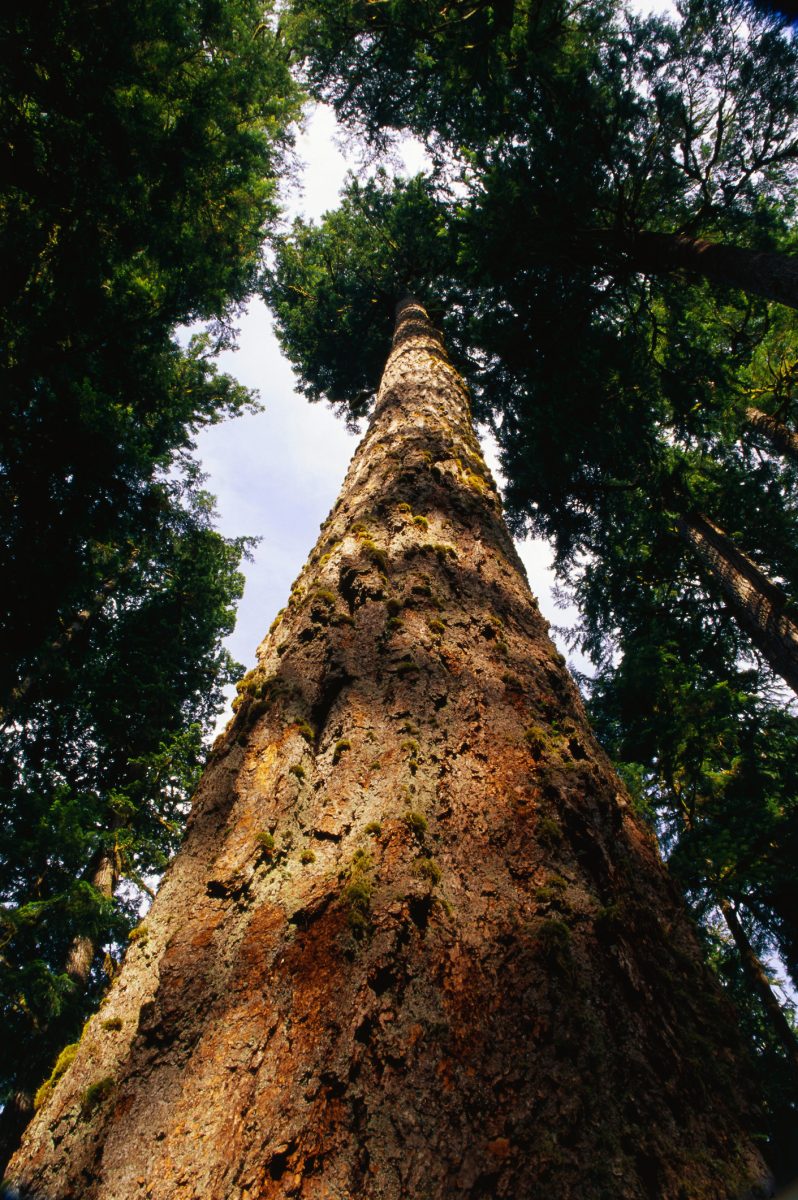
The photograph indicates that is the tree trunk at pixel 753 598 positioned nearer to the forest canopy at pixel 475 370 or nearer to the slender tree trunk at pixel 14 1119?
the forest canopy at pixel 475 370

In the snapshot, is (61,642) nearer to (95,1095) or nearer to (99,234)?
(99,234)

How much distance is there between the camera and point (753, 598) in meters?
8.73

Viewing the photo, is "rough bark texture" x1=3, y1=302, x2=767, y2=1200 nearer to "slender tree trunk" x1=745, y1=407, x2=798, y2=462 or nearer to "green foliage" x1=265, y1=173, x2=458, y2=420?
"slender tree trunk" x1=745, y1=407, x2=798, y2=462

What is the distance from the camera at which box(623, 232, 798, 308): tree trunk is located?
5320mm

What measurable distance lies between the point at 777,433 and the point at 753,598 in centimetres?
441

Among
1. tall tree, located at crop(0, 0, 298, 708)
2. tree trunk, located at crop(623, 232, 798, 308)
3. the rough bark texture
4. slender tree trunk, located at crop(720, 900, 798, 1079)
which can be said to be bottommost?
slender tree trunk, located at crop(720, 900, 798, 1079)

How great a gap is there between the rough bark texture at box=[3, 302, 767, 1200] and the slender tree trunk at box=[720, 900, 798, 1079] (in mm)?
7709

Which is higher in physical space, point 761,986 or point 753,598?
point 753,598

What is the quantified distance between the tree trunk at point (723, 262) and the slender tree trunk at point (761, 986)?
23.7 feet

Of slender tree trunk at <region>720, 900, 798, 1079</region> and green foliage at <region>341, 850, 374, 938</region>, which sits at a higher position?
green foliage at <region>341, 850, 374, 938</region>

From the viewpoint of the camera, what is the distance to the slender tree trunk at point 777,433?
10.8 m

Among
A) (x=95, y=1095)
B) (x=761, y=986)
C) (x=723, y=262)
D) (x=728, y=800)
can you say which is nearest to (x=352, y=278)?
(x=723, y=262)

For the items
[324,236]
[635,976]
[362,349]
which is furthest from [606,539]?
[635,976]

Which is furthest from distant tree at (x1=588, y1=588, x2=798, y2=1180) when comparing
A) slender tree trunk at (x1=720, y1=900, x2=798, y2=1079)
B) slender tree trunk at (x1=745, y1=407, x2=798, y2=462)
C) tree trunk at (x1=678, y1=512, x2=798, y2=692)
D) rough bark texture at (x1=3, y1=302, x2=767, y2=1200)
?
rough bark texture at (x1=3, y1=302, x2=767, y2=1200)
